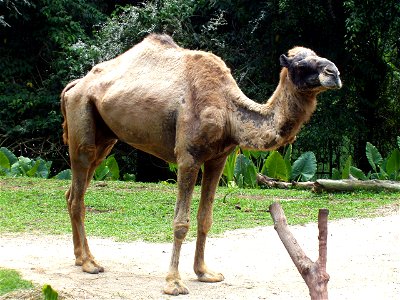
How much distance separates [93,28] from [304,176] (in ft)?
22.1

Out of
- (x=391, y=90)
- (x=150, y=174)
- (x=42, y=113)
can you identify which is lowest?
(x=150, y=174)

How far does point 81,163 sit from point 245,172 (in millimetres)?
7412

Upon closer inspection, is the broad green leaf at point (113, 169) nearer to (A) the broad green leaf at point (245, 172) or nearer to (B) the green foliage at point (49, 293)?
(A) the broad green leaf at point (245, 172)

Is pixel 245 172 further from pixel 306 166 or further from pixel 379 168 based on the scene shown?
pixel 379 168

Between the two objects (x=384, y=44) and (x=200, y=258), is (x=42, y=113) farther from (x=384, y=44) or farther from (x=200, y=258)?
(x=200, y=258)

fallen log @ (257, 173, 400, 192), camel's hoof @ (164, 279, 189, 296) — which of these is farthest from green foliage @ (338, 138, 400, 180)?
camel's hoof @ (164, 279, 189, 296)

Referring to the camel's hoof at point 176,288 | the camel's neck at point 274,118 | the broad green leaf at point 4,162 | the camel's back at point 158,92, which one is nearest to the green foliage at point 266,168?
the broad green leaf at point 4,162

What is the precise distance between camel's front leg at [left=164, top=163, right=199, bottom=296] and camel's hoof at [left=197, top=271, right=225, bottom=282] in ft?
1.47

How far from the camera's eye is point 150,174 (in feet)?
62.4

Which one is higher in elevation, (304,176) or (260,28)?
(260,28)

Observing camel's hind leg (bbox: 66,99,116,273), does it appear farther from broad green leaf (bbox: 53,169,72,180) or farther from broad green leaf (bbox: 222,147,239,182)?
broad green leaf (bbox: 53,169,72,180)

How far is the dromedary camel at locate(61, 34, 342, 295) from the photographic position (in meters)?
6.39

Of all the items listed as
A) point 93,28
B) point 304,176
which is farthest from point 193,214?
point 93,28

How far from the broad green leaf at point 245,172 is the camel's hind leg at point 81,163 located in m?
7.09
